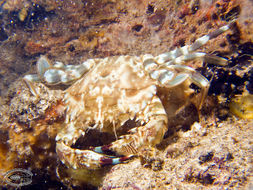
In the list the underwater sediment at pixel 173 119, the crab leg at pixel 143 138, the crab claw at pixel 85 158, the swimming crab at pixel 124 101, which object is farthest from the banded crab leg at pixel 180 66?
the crab claw at pixel 85 158

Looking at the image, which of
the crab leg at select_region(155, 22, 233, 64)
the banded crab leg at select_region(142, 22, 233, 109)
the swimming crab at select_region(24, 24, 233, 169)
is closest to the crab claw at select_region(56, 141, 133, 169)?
the swimming crab at select_region(24, 24, 233, 169)

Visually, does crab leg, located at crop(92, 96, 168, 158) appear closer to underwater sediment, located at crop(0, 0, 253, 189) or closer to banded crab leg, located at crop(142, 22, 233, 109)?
underwater sediment, located at crop(0, 0, 253, 189)

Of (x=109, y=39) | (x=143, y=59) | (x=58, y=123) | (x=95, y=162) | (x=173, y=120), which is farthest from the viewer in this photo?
(x=109, y=39)

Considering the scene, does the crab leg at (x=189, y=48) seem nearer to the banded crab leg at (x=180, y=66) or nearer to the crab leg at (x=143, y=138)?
the banded crab leg at (x=180, y=66)

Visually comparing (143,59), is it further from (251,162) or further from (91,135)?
(251,162)

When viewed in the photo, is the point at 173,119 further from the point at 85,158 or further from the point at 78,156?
the point at 78,156

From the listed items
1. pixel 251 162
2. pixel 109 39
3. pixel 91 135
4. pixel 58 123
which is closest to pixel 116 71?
pixel 91 135

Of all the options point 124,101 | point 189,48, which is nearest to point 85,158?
point 124,101

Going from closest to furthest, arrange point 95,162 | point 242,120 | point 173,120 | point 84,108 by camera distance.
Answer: point 242,120 < point 95,162 < point 173,120 < point 84,108
